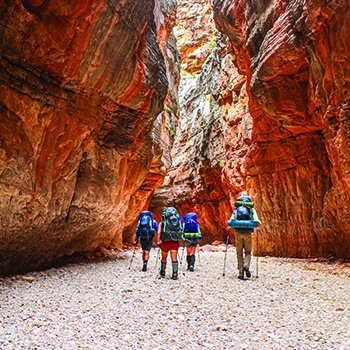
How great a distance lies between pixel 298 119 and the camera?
980 centimetres

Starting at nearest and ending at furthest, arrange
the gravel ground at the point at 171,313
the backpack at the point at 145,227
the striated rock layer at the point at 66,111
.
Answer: the gravel ground at the point at 171,313, the striated rock layer at the point at 66,111, the backpack at the point at 145,227

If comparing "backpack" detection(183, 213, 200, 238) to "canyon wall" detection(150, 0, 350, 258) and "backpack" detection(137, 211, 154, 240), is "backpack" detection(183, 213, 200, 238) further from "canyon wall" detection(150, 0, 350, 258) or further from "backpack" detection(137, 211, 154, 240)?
"canyon wall" detection(150, 0, 350, 258)

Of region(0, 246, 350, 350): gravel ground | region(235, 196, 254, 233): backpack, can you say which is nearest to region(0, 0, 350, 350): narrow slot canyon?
region(0, 246, 350, 350): gravel ground

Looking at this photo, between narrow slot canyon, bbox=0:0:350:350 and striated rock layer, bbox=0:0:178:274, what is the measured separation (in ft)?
0.11

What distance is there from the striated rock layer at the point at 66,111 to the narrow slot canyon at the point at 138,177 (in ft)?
0.11

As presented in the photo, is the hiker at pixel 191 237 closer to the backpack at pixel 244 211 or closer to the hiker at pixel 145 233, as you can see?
the hiker at pixel 145 233

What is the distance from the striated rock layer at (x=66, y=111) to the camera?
4.65 metres

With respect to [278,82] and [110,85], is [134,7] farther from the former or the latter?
[278,82]

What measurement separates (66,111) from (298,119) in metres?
8.44

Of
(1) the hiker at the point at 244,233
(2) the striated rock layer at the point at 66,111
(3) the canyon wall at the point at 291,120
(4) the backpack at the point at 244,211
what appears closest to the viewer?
(2) the striated rock layer at the point at 66,111

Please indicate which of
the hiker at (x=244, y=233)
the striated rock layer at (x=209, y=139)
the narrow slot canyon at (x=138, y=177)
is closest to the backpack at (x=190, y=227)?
the narrow slot canyon at (x=138, y=177)

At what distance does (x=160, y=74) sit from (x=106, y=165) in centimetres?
355

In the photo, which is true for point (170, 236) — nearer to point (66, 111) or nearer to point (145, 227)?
point (145, 227)

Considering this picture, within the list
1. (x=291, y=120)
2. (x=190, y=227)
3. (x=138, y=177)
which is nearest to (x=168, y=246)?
(x=190, y=227)
